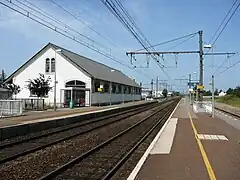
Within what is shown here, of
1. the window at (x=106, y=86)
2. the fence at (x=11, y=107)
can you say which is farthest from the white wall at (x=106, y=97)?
the fence at (x=11, y=107)

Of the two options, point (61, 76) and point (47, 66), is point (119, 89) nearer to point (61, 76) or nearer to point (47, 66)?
point (61, 76)

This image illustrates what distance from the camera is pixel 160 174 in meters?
7.84

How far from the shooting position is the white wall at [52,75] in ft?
178

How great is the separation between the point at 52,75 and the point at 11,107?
28.5 metres

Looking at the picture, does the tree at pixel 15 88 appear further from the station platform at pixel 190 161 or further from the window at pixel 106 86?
the station platform at pixel 190 161

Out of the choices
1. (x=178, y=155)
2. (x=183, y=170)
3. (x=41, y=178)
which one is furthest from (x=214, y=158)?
(x=41, y=178)

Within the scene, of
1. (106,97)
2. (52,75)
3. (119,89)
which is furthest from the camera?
(119,89)

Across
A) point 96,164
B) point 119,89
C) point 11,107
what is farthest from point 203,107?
point 119,89

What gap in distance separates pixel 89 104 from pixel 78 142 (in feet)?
125

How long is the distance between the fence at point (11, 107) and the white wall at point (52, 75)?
83.6 feet

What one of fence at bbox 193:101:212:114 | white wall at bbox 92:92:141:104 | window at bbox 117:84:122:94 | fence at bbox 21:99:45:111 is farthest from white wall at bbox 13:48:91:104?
window at bbox 117:84:122:94

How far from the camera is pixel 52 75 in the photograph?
182 feet

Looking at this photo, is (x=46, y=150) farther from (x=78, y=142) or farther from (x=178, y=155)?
(x=178, y=155)

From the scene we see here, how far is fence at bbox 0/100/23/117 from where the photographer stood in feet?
87.4
